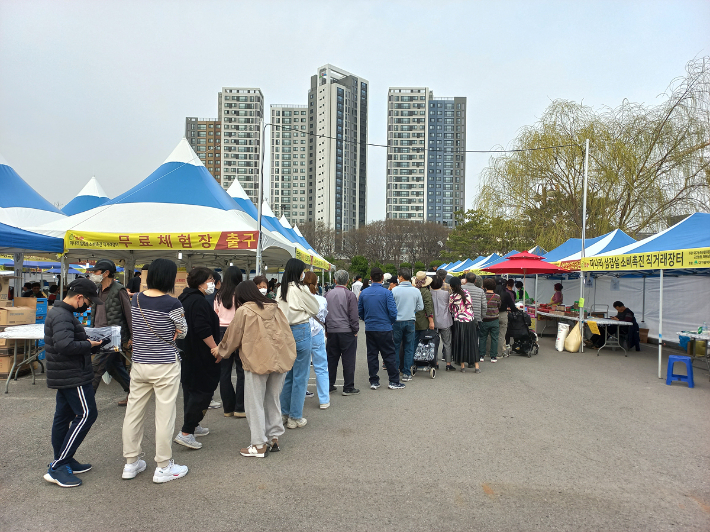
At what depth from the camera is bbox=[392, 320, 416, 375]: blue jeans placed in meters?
8.16

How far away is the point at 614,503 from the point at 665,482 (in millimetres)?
808

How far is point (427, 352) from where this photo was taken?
8.77m

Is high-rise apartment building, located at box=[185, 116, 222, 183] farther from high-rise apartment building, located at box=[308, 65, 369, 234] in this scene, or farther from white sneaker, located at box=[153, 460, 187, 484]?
white sneaker, located at box=[153, 460, 187, 484]

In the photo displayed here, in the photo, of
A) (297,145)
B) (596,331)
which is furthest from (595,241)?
(297,145)

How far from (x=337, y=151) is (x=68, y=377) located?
Answer: 10551 cm

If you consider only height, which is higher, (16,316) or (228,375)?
(16,316)

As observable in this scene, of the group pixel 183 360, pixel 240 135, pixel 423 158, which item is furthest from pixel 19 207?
pixel 240 135

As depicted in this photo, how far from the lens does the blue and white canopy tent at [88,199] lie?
14969 mm

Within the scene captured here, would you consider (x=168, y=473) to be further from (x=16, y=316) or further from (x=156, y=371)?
(x=16, y=316)

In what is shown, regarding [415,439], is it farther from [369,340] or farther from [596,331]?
[596,331]

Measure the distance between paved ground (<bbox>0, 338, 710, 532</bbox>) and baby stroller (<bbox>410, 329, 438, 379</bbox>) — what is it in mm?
1727

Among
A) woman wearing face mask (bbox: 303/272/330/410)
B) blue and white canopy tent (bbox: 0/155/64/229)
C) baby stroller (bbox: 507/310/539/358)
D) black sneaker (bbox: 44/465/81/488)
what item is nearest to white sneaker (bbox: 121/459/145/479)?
black sneaker (bbox: 44/465/81/488)

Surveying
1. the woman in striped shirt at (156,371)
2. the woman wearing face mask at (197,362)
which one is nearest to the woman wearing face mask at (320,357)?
the woman wearing face mask at (197,362)

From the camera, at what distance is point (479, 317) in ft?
31.5
